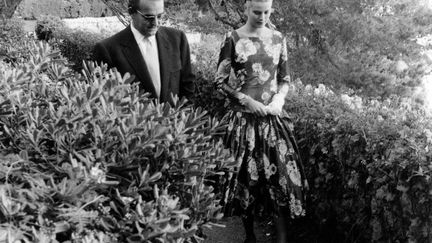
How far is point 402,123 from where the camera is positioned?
11.3 ft

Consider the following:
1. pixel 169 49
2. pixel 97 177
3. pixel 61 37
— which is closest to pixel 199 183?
pixel 97 177

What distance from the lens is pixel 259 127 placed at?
3.82m

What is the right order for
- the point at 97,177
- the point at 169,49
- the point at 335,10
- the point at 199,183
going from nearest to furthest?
1. the point at 97,177
2. the point at 199,183
3. the point at 169,49
4. the point at 335,10

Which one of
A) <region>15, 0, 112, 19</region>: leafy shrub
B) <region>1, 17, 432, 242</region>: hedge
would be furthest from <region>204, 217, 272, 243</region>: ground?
<region>15, 0, 112, 19</region>: leafy shrub

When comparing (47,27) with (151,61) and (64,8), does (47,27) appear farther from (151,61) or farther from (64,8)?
(64,8)

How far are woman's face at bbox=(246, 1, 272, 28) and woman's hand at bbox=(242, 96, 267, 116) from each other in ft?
1.77

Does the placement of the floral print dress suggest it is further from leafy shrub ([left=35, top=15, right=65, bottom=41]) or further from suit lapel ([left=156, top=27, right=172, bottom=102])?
leafy shrub ([left=35, top=15, right=65, bottom=41])

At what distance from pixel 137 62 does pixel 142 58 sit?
0.14 ft

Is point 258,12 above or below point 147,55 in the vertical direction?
Answer: above

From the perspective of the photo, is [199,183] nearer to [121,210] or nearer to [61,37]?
[121,210]

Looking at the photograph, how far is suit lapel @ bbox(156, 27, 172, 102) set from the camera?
334 centimetres

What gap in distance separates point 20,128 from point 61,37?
1415 cm

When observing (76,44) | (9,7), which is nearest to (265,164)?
(9,7)

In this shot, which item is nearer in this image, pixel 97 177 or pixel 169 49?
pixel 97 177
